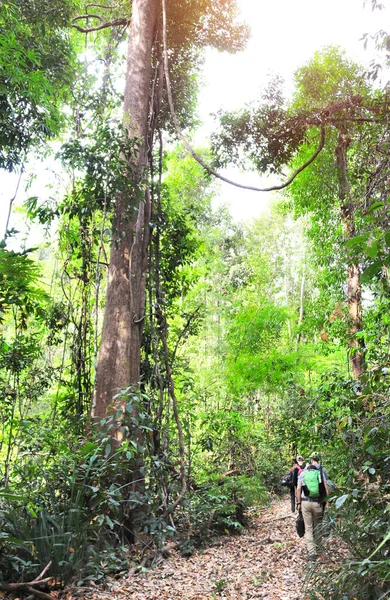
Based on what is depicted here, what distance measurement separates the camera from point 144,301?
6.16m

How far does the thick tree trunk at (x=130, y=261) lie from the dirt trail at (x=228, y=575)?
5.96 ft

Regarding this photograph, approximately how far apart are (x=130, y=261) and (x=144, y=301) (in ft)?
1.91

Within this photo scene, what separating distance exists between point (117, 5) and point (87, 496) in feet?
28.4

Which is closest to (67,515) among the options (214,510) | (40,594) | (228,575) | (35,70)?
(40,594)

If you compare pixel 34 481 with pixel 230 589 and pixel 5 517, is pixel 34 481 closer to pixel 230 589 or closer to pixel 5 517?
pixel 5 517

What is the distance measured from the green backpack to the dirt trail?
2.46ft

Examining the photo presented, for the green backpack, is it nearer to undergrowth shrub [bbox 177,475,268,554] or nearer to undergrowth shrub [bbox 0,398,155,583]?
undergrowth shrub [bbox 177,475,268,554]

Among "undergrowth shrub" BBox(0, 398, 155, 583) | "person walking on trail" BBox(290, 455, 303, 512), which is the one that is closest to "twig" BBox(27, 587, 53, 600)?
"undergrowth shrub" BBox(0, 398, 155, 583)

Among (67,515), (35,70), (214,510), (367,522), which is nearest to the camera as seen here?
(367,522)

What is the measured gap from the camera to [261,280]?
20.3 m

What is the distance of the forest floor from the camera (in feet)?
13.0

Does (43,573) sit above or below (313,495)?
below

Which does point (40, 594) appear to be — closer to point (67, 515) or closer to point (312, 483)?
point (67, 515)

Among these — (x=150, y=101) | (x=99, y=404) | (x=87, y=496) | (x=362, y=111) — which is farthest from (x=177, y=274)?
(x=87, y=496)
